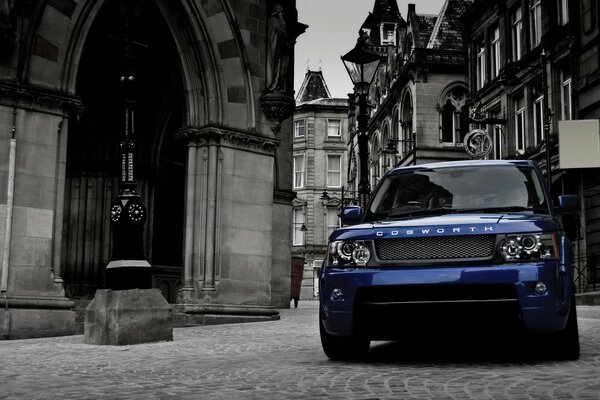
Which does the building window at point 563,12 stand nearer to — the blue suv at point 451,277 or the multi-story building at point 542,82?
the multi-story building at point 542,82

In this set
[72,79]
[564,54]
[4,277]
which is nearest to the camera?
[4,277]

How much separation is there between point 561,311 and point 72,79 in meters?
9.96

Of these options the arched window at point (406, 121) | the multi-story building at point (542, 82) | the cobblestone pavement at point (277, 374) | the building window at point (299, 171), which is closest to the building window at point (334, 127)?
the building window at point (299, 171)

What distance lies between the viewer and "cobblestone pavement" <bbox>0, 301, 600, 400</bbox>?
6035 mm

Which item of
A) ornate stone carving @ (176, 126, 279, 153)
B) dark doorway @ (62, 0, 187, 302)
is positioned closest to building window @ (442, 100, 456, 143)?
dark doorway @ (62, 0, 187, 302)

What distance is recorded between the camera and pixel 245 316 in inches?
654

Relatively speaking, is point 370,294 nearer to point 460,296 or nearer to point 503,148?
point 460,296

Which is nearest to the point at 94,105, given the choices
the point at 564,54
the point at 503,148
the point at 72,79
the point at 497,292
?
the point at 72,79

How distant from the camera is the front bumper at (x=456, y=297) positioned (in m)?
7.06

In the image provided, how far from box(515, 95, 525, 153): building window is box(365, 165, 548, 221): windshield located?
2986 centimetres

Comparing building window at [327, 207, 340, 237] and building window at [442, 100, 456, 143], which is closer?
building window at [442, 100, 456, 143]

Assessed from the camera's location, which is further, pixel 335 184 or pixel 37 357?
pixel 335 184

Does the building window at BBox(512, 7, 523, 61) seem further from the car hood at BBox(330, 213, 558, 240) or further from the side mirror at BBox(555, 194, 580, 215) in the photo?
the car hood at BBox(330, 213, 558, 240)

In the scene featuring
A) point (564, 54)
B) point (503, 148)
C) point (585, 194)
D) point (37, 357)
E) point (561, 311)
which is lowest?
point (37, 357)
